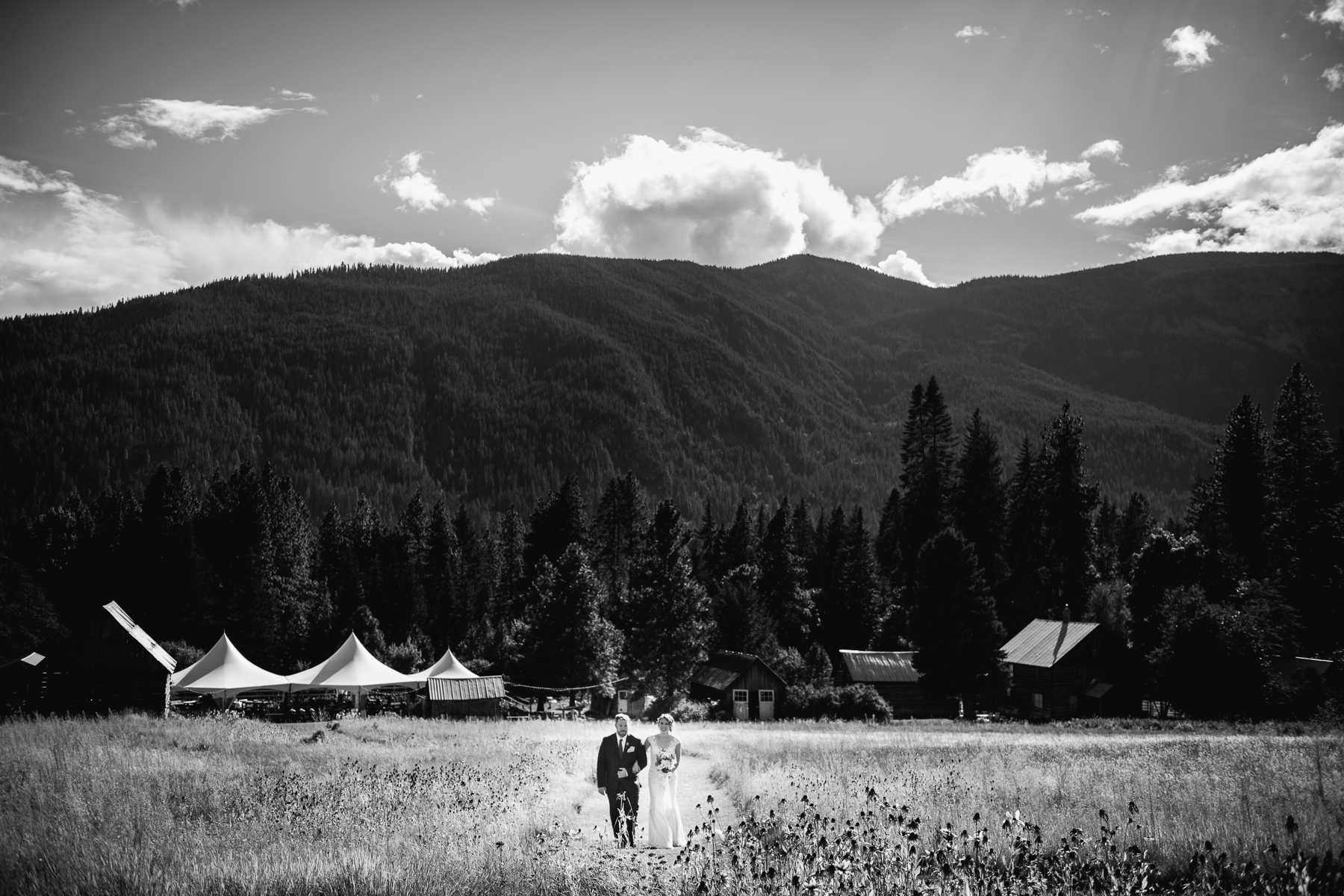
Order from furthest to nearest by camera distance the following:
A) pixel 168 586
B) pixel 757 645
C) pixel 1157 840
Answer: pixel 168 586, pixel 757 645, pixel 1157 840

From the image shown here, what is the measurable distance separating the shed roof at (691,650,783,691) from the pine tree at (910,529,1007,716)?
27.6 ft

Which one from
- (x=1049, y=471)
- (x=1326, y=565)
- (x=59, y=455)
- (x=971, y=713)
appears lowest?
(x=971, y=713)

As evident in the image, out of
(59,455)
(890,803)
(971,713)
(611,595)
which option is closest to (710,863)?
(890,803)

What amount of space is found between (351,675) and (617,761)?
37258 mm

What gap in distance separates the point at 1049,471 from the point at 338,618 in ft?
167

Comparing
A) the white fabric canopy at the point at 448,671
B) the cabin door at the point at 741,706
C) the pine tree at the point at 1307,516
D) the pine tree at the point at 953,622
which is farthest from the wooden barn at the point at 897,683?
the white fabric canopy at the point at 448,671

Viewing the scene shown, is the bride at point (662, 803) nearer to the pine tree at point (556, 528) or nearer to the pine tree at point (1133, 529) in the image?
the pine tree at point (556, 528)

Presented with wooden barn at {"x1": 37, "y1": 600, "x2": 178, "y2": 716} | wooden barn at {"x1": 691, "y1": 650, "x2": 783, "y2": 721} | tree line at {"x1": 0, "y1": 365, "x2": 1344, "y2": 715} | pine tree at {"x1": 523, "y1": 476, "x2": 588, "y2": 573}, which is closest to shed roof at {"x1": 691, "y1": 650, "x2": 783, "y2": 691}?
wooden barn at {"x1": 691, "y1": 650, "x2": 783, "y2": 721}

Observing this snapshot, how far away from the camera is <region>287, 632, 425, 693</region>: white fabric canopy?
145ft

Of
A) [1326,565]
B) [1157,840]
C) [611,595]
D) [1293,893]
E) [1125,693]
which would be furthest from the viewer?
[611,595]

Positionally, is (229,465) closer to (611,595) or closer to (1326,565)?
(611,595)

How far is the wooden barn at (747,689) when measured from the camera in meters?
49.6

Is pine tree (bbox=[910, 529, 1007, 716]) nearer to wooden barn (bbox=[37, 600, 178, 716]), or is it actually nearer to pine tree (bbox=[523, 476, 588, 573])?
pine tree (bbox=[523, 476, 588, 573])

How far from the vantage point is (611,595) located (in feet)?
235
